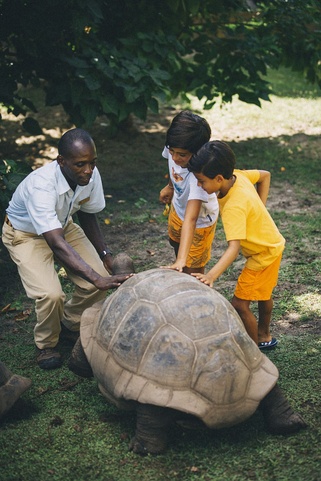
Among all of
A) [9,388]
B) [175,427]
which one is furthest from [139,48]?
[175,427]

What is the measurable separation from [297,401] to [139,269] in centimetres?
244

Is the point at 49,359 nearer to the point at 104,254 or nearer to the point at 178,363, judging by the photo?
the point at 104,254

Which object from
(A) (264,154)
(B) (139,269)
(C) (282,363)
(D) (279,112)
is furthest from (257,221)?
(D) (279,112)

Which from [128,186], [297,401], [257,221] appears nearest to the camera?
[297,401]

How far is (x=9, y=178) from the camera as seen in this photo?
5.47 m

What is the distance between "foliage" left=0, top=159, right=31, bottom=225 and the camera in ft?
17.5

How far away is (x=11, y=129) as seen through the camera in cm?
1023

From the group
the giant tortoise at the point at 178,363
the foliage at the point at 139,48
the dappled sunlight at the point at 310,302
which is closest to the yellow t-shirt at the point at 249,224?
the giant tortoise at the point at 178,363

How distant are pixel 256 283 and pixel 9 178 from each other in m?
2.54

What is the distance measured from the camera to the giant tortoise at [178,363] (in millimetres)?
3186

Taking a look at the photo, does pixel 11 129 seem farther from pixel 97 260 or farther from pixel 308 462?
pixel 308 462

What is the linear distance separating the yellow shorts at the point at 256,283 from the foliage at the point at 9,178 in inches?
90.6

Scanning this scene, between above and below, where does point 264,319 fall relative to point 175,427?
above

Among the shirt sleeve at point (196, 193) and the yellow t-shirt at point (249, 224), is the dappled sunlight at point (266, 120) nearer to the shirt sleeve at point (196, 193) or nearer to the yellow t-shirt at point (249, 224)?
the shirt sleeve at point (196, 193)
